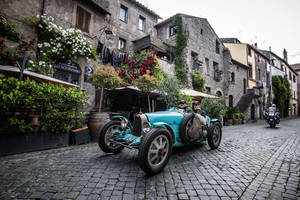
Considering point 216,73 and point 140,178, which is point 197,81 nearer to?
point 216,73

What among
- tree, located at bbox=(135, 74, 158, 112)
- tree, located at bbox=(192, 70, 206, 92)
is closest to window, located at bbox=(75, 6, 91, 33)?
tree, located at bbox=(135, 74, 158, 112)

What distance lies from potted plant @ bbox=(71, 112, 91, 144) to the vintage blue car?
177 cm

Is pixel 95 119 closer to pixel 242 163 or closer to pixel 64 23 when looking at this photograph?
pixel 242 163

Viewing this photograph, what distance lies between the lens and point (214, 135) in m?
4.15

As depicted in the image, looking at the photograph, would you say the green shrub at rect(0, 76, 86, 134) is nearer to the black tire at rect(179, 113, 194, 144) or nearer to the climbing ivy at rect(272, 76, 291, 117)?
the black tire at rect(179, 113, 194, 144)

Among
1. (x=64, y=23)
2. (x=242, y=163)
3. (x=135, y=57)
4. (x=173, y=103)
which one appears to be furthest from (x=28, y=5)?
(x=242, y=163)

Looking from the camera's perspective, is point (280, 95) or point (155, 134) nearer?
point (155, 134)

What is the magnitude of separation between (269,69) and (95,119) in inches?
1234

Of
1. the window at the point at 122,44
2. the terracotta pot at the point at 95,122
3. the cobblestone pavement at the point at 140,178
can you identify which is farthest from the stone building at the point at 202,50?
the cobblestone pavement at the point at 140,178

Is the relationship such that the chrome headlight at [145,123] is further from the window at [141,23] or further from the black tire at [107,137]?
the window at [141,23]

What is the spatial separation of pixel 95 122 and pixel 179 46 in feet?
36.0

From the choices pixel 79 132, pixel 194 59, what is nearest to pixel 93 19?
pixel 79 132

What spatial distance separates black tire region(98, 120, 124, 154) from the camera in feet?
10.4

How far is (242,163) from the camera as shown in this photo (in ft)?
9.84
